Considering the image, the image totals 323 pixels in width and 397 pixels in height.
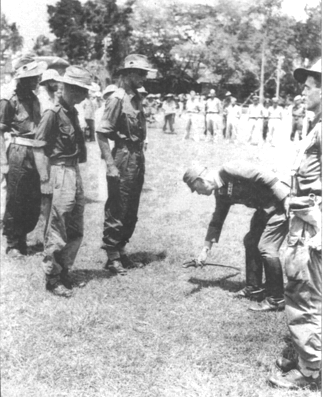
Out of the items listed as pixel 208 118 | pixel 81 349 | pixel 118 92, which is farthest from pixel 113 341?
pixel 208 118

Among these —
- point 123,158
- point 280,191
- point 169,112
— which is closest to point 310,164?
point 280,191

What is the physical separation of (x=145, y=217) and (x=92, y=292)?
3.23 meters

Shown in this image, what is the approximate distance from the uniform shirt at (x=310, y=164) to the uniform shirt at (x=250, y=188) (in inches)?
43.8

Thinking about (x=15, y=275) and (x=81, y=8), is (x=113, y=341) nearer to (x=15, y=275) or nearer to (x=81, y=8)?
(x=15, y=275)

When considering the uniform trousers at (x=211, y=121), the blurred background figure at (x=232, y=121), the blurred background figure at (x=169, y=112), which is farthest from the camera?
the blurred background figure at (x=169, y=112)

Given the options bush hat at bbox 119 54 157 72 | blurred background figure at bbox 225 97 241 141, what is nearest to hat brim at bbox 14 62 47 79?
bush hat at bbox 119 54 157 72

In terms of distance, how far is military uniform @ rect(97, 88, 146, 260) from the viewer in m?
5.31

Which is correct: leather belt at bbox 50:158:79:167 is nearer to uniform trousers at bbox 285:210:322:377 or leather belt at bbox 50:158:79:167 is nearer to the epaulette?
the epaulette

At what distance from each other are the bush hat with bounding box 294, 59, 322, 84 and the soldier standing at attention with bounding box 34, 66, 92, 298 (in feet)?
6.70

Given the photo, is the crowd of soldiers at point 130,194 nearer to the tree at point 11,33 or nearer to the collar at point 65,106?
the collar at point 65,106

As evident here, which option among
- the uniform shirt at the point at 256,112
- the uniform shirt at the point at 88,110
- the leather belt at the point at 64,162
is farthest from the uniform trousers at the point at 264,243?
the uniform shirt at the point at 256,112

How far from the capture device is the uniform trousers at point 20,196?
583cm

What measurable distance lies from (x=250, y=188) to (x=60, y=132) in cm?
180

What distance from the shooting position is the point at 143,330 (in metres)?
4.14
